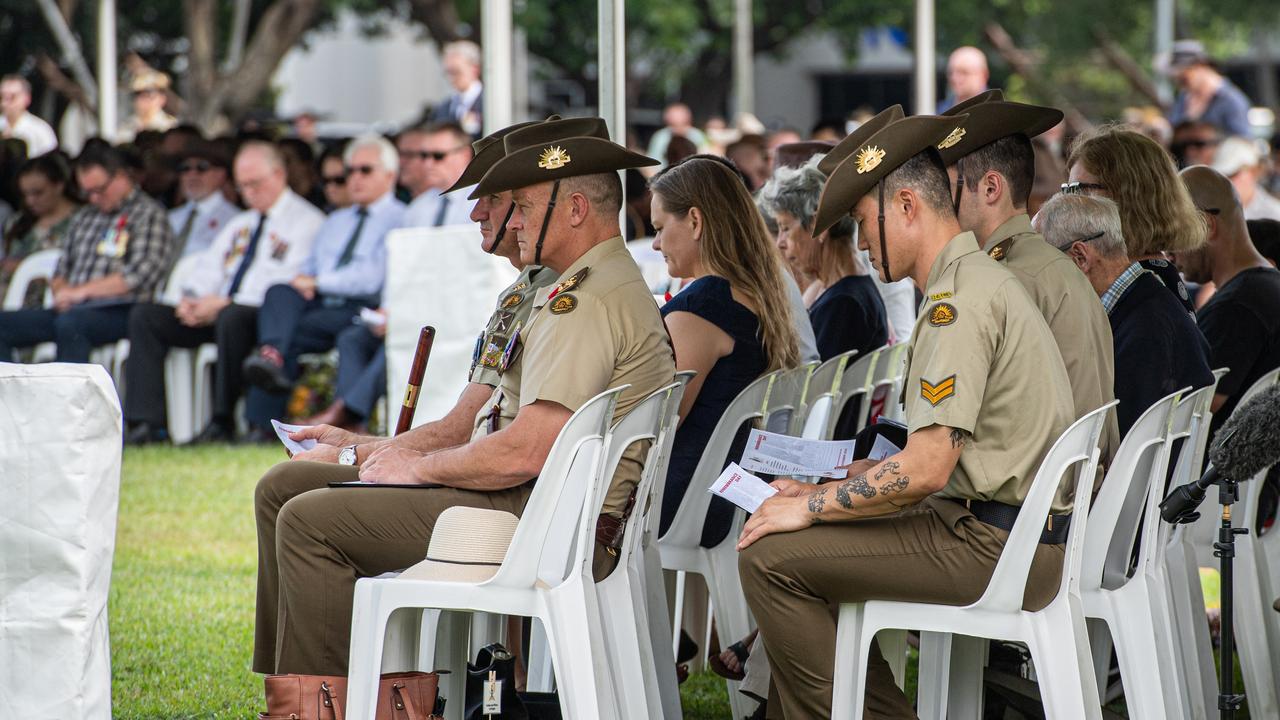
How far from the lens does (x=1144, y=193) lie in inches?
193

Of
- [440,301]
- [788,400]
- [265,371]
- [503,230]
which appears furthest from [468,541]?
[265,371]

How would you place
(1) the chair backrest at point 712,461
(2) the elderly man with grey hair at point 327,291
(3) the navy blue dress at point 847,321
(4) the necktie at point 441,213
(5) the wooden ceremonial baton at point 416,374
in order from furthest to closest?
(2) the elderly man with grey hair at point 327,291 → (4) the necktie at point 441,213 → (3) the navy blue dress at point 847,321 → (5) the wooden ceremonial baton at point 416,374 → (1) the chair backrest at point 712,461

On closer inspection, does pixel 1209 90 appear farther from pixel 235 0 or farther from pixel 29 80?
pixel 29 80

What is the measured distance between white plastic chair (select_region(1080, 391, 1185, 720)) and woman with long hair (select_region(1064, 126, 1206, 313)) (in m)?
0.90

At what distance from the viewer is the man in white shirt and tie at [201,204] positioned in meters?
10.8

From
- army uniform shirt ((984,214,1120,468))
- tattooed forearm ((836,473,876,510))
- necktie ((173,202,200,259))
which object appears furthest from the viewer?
necktie ((173,202,200,259))

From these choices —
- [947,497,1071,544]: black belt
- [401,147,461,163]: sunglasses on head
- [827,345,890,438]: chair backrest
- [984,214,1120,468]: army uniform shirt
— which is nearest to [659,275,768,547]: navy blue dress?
[827,345,890,438]: chair backrest

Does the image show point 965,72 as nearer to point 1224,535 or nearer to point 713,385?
point 713,385

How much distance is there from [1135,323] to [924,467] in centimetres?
122

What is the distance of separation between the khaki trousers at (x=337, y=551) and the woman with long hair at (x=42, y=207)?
777 cm

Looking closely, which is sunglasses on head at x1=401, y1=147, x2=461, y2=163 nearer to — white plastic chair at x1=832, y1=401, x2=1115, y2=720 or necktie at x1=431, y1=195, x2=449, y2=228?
necktie at x1=431, y1=195, x2=449, y2=228

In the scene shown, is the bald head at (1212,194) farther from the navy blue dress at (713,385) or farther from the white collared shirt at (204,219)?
the white collared shirt at (204,219)

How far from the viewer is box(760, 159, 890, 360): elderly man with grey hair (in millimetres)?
5660

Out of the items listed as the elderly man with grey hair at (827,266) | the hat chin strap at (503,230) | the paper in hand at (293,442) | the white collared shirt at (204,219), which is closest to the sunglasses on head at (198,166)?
the white collared shirt at (204,219)
